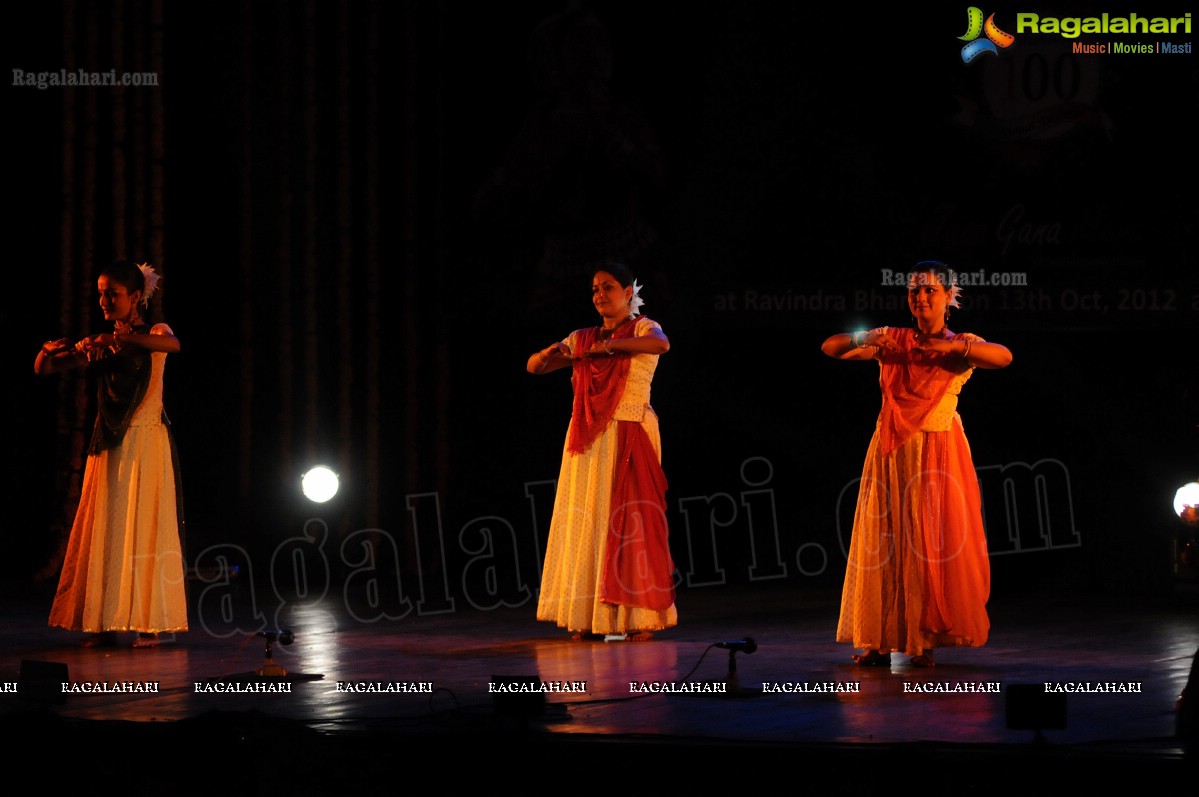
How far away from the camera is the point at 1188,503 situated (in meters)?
7.03

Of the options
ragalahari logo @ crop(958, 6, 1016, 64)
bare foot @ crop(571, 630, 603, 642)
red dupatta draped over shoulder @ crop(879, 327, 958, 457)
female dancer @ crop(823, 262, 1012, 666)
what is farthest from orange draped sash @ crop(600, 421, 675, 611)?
ragalahari logo @ crop(958, 6, 1016, 64)

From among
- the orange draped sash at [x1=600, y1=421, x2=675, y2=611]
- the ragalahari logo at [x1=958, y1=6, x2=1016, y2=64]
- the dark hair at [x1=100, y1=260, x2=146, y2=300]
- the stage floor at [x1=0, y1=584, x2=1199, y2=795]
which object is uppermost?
the ragalahari logo at [x1=958, y1=6, x2=1016, y2=64]

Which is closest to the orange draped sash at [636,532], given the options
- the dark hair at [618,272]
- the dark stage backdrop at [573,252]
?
the dark hair at [618,272]

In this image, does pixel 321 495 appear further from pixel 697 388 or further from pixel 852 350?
pixel 852 350

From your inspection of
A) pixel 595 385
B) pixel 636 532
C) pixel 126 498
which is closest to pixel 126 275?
pixel 126 498

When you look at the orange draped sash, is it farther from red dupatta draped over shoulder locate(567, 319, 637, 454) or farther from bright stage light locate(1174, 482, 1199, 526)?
bright stage light locate(1174, 482, 1199, 526)

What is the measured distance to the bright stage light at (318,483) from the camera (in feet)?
27.4

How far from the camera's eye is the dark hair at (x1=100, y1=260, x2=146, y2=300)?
6094 mm

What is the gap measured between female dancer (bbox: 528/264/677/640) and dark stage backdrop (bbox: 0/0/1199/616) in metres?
1.28

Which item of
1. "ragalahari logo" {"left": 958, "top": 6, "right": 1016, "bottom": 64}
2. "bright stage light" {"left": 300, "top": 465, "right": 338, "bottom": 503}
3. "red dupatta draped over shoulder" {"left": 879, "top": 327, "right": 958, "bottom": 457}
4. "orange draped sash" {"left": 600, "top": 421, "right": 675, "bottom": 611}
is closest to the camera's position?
"red dupatta draped over shoulder" {"left": 879, "top": 327, "right": 958, "bottom": 457}

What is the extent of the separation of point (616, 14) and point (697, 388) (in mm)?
1809

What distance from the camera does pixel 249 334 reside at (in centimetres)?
866

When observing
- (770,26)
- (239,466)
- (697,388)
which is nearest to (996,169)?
(770,26)

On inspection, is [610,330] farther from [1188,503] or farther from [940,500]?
[1188,503]
